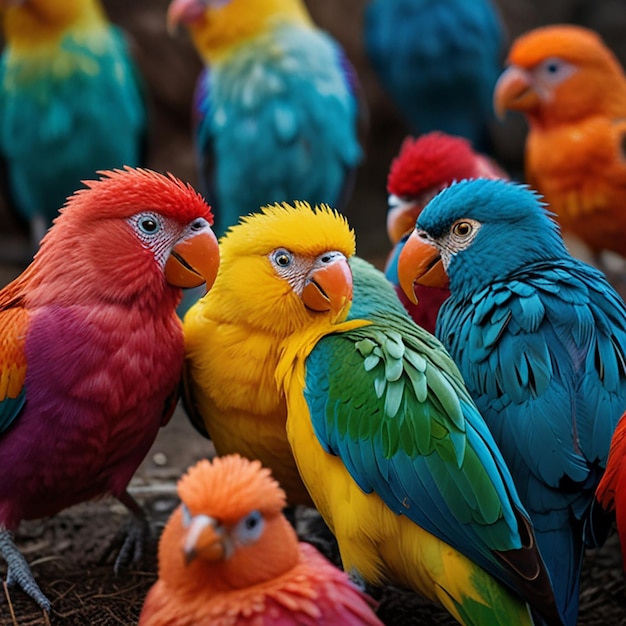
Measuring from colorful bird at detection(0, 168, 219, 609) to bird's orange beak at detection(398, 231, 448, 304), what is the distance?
595 mm

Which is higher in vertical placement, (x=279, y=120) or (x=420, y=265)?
(x=420, y=265)

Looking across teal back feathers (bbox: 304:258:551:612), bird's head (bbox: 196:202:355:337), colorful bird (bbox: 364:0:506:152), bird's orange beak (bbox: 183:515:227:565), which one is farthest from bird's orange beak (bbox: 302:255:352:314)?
colorful bird (bbox: 364:0:506:152)

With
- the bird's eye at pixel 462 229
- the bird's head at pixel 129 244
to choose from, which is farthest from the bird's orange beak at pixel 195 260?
the bird's eye at pixel 462 229

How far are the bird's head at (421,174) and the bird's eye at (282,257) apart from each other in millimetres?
805

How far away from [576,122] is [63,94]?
8.90ft

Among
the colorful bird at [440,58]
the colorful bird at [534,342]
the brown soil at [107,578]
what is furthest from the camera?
the colorful bird at [440,58]

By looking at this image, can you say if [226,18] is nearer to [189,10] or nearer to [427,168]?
[189,10]

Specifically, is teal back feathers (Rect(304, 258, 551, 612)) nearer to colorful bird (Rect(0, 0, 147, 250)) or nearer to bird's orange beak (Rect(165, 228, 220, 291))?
bird's orange beak (Rect(165, 228, 220, 291))

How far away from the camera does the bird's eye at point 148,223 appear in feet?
8.74

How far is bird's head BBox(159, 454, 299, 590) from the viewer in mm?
1937

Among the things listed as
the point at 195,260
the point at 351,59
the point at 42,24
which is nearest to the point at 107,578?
the point at 195,260

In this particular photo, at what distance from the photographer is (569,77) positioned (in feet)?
15.1

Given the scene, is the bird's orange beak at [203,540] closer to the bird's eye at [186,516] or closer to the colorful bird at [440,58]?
the bird's eye at [186,516]

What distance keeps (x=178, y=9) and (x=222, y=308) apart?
272 centimetres
